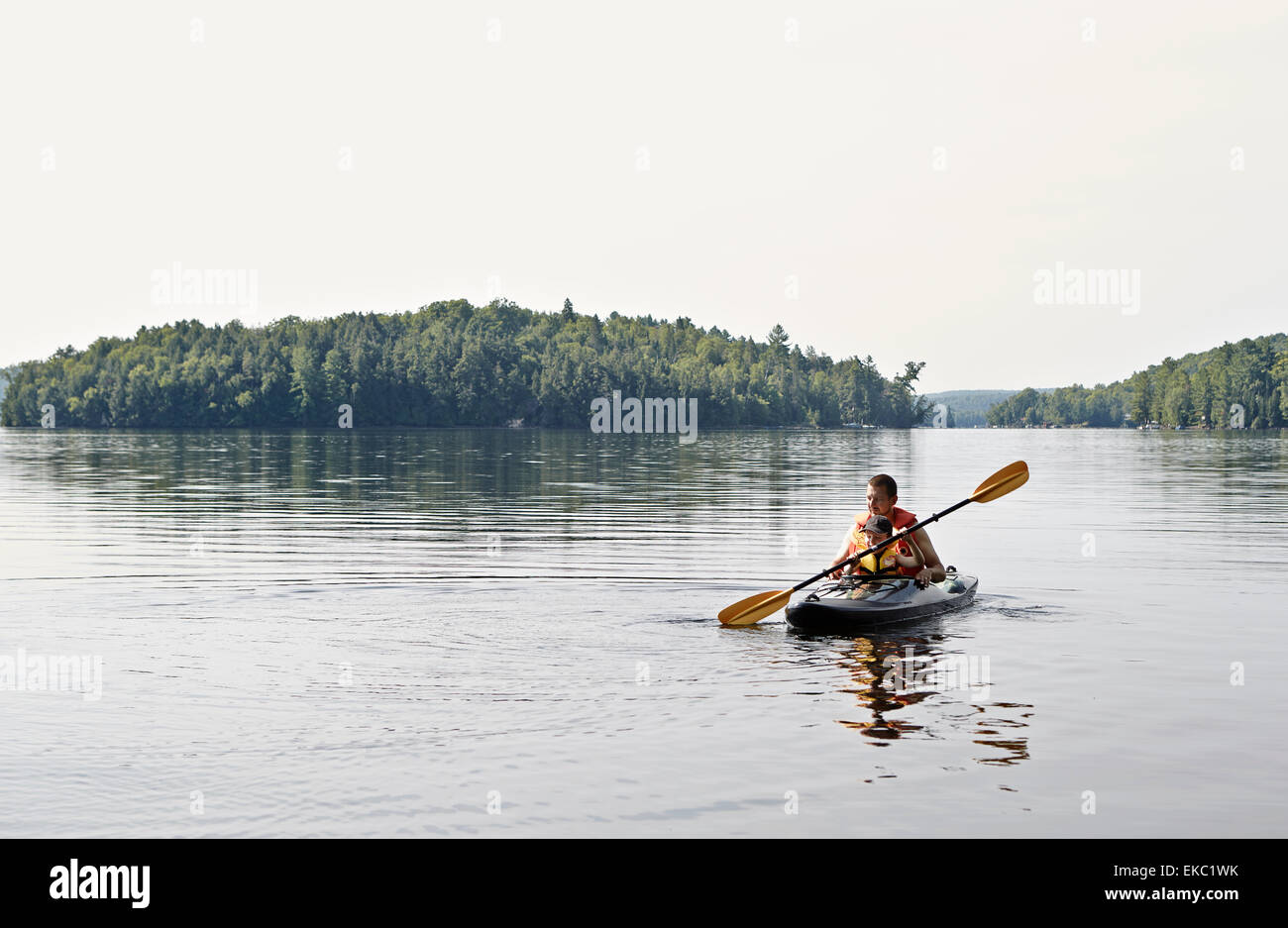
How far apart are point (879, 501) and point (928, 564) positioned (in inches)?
46.8

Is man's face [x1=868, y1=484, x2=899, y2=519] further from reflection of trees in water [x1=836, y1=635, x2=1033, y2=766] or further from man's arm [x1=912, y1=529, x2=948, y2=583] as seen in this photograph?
reflection of trees in water [x1=836, y1=635, x2=1033, y2=766]

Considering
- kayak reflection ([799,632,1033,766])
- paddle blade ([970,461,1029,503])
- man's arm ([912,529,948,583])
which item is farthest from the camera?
paddle blade ([970,461,1029,503])

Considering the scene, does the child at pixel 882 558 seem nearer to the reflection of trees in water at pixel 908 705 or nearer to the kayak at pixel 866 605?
the kayak at pixel 866 605

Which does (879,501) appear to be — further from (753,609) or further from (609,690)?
(609,690)

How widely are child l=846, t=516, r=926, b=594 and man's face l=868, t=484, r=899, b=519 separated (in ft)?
0.66

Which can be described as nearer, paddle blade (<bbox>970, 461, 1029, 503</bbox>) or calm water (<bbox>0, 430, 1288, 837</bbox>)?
calm water (<bbox>0, 430, 1288, 837</bbox>)

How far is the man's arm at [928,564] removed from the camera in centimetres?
1712

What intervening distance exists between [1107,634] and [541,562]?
32.9 ft

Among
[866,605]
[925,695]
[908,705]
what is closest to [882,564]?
[866,605]

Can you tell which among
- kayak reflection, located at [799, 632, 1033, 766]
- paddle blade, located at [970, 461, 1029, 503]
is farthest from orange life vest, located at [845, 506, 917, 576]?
paddle blade, located at [970, 461, 1029, 503]

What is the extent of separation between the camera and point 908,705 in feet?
39.0

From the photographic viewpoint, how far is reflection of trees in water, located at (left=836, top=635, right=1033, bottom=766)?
34.8 feet
